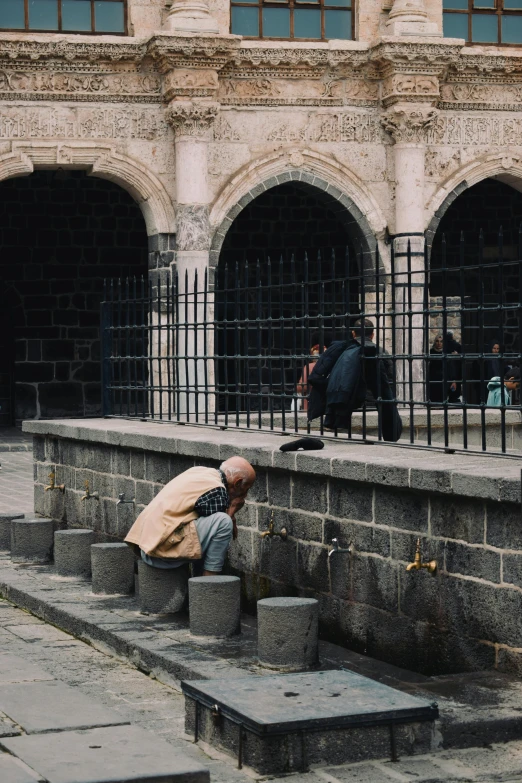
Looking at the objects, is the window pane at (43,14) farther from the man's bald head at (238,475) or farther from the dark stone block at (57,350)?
the man's bald head at (238,475)

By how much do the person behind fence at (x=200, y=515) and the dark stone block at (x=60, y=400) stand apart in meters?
15.1

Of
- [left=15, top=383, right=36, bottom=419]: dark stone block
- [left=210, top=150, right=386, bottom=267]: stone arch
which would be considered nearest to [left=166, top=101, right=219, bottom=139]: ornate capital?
[left=210, top=150, right=386, bottom=267]: stone arch

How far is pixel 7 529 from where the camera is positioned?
1016 centimetres

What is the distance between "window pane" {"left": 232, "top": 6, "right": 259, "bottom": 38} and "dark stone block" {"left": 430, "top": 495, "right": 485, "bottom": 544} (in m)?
13.4

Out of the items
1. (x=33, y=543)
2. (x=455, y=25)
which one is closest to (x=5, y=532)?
(x=33, y=543)

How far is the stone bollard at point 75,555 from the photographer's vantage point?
8.84 metres

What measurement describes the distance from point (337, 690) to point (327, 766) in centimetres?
42

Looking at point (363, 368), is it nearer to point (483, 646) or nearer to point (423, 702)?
point (483, 646)

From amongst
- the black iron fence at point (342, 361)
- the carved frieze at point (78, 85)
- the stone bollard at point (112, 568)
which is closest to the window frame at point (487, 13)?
the black iron fence at point (342, 361)

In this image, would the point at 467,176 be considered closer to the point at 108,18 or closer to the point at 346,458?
the point at 108,18

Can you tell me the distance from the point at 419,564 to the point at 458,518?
298 mm

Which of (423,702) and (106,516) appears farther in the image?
(106,516)

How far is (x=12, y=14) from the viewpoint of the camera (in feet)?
58.7

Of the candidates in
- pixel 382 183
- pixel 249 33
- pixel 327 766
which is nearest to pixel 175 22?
pixel 249 33
